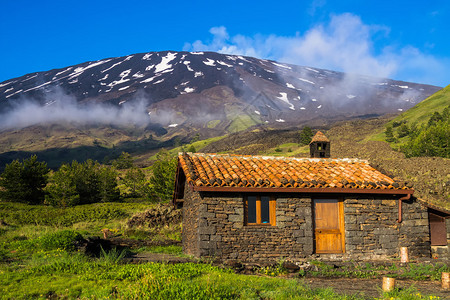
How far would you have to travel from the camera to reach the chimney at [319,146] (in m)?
18.3

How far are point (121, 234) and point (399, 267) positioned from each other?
17.6 meters

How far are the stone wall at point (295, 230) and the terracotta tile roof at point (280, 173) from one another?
593mm

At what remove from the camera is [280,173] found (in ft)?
48.3

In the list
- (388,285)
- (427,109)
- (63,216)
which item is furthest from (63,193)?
(427,109)

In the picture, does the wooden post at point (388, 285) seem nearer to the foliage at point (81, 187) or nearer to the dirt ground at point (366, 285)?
the dirt ground at point (366, 285)

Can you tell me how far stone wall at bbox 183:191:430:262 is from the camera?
508 inches

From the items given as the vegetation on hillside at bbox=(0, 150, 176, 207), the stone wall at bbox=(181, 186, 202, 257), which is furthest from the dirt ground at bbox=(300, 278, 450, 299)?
the vegetation on hillside at bbox=(0, 150, 176, 207)

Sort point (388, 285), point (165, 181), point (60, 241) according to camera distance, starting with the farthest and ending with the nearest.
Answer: point (165, 181)
point (60, 241)
point (388, 285)

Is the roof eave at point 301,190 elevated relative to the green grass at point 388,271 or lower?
elevated

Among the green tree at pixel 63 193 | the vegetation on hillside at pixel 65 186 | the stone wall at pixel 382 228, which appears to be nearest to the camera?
the stone wall at pixel 382 228

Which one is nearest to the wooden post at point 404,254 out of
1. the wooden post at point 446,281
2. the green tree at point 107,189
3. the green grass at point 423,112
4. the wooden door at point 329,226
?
the wooden door at point 329,226

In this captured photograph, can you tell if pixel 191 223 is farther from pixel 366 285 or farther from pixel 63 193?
pixel 63 193

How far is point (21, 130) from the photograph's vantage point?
192000 millimetres

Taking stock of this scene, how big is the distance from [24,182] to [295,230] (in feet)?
140
